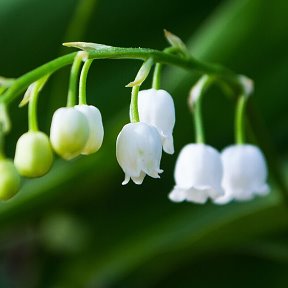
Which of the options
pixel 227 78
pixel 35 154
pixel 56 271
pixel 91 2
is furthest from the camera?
pixel 56 271

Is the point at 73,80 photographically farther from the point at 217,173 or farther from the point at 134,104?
the point at 217,173

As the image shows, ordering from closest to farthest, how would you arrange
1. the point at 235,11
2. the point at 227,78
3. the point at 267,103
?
1. the point at 227,78
2. the point at 235,11
3. the point at 267,103

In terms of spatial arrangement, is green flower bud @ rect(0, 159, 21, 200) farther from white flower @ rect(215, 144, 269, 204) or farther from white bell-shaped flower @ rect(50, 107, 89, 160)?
white flower @ rect(215, 144, 269, 204)

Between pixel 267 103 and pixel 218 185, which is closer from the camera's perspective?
pixel 218 185

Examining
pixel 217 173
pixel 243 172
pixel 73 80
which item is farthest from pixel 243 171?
pixel 73 80

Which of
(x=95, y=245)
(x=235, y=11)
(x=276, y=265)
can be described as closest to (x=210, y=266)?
(x=276, y=265)

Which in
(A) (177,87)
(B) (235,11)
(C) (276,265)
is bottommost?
(C) (276,265)

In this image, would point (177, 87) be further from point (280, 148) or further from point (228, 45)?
point (280, 148)
